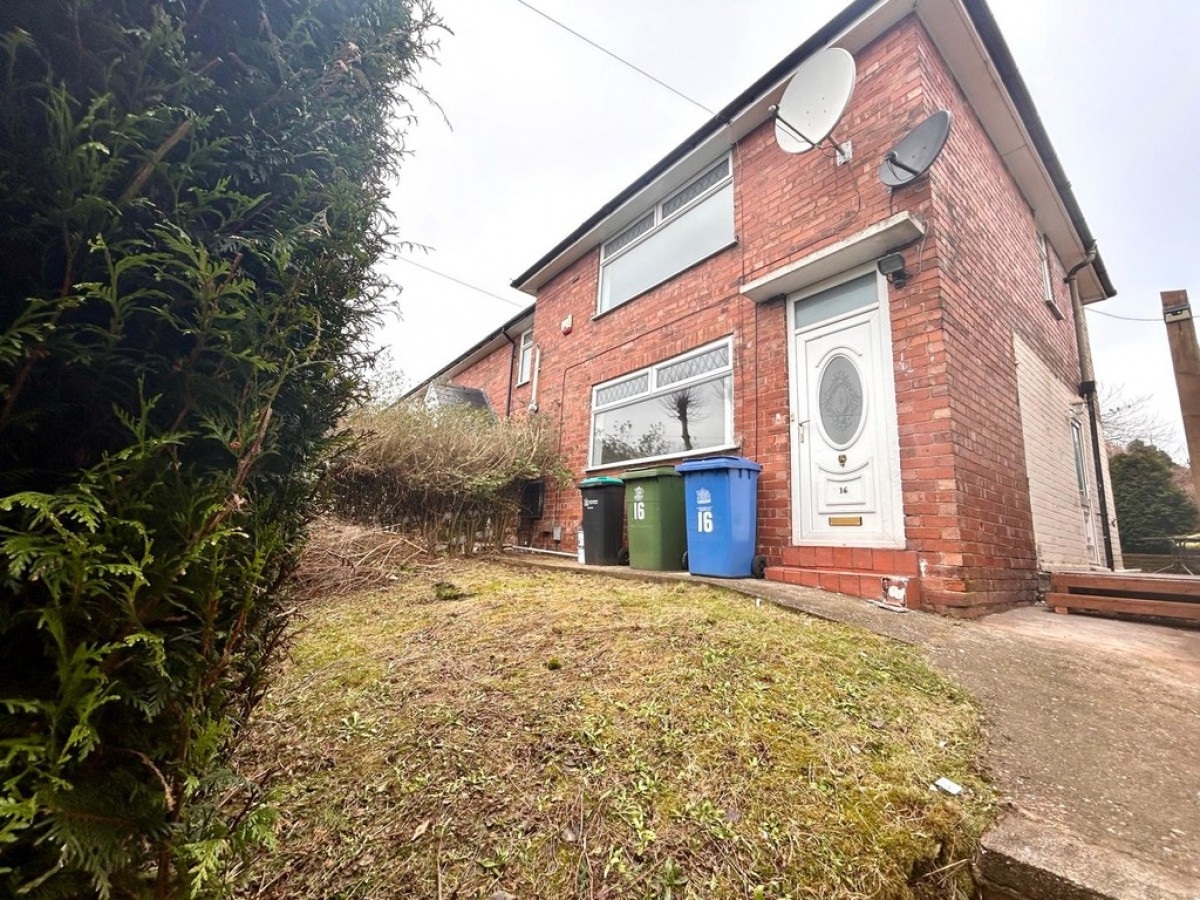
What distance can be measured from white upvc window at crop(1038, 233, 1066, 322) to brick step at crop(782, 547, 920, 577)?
5.72 metres

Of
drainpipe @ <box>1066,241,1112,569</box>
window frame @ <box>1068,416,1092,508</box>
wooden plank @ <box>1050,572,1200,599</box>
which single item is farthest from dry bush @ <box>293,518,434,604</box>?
drainpipe @ <box>1066,241,1112,569</box>

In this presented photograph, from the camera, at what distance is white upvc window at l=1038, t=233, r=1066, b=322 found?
7.02 m

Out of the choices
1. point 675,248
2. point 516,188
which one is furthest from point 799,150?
point 516,188

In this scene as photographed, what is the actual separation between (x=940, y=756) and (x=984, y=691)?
31.5 inches

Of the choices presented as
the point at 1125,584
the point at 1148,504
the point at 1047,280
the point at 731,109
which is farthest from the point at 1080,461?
the point at 1148,504

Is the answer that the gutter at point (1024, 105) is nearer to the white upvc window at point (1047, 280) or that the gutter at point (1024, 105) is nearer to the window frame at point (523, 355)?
the white upvc window at point (1047, 280)

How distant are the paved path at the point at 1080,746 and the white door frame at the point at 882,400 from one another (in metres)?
0.84

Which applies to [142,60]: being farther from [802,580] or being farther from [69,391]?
[802,580]

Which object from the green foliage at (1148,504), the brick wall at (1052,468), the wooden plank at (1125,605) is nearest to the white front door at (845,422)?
the wooden plank at (1125,605)

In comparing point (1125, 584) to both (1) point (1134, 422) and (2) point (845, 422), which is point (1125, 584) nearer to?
(2) point (845, 422)

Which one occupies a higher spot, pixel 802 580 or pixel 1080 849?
pixel 802 580

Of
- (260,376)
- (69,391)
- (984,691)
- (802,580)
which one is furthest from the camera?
(802,580)

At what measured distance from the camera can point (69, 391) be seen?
95 centimetres

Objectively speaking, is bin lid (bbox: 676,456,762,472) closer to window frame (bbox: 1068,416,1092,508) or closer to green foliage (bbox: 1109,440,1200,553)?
window frame (bbox: 1068,416,1092,508)
